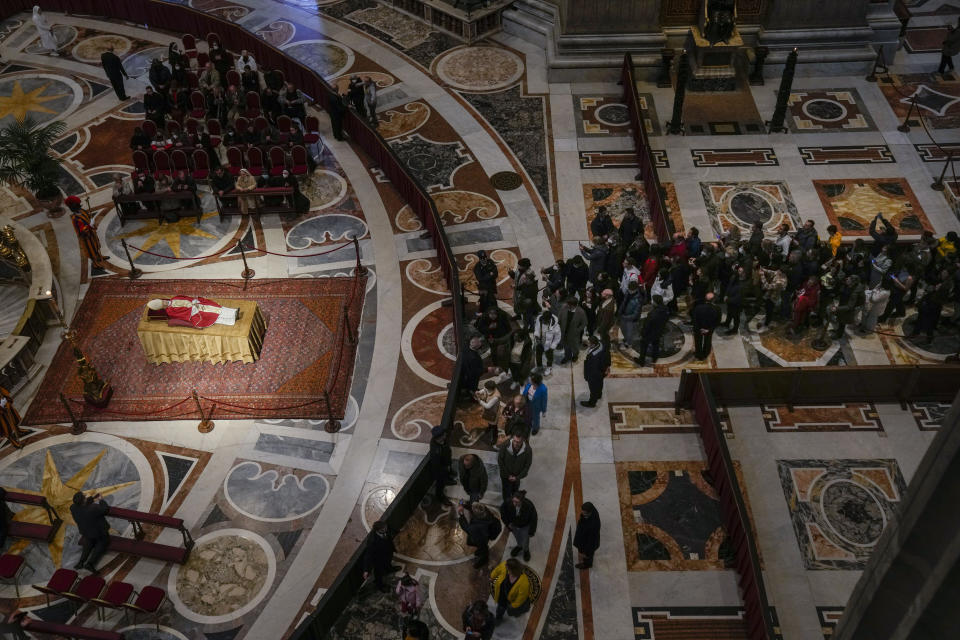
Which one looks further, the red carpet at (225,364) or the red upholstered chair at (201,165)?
the red upholstered chair at (201,165)

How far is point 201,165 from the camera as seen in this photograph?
54.4 feet

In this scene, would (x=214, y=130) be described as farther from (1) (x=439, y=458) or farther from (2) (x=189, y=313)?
(1) (x=439, y=458)

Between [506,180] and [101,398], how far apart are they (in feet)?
26.1

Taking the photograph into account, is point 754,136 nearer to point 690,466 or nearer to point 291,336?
point 690,466

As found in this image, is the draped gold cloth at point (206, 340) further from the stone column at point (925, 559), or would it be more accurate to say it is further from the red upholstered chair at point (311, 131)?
the stone column at point (925, 559)

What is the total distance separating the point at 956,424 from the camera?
3.91 metres

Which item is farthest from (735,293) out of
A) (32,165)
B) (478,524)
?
(32,165)

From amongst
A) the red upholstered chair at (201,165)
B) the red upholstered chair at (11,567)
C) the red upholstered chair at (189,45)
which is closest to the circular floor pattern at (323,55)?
the red upholstered chair at (189,45)

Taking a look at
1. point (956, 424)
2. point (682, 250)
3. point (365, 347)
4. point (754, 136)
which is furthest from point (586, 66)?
point (956, 424)

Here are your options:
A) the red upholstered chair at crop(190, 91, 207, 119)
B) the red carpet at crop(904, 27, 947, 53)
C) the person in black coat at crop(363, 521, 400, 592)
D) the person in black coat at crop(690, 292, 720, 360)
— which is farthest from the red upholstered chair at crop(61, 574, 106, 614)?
the red carpet at crop(904, 27, 947, 53)

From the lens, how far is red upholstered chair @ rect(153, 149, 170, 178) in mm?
16406

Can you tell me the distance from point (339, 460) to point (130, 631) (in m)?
3.21

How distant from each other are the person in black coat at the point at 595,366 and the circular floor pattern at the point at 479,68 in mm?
9291

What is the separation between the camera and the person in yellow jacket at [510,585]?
29.5ft
